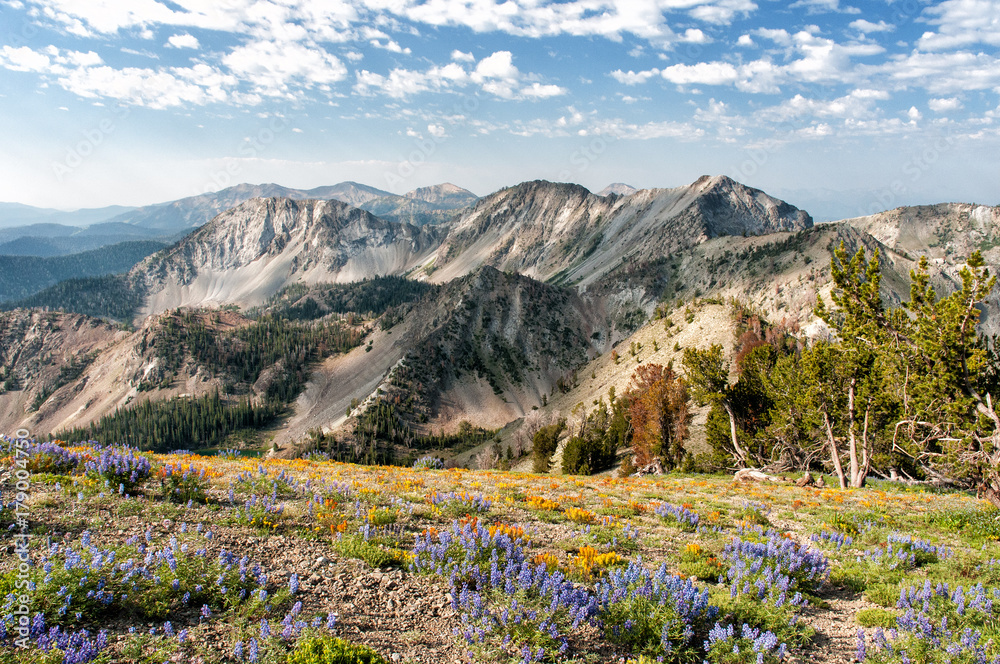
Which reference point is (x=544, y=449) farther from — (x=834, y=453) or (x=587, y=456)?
(x=834, y=453)

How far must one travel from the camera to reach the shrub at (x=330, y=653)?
5.40 meters

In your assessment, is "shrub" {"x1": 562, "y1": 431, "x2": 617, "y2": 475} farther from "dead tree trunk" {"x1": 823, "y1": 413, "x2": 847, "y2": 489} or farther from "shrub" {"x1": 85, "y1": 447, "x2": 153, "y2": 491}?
"shrub" {"x1": 85, "y1": 447, "x2": 153, "y2": 491}

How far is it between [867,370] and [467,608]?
28691 mm

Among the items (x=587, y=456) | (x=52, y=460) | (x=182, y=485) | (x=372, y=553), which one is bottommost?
(x=587, y=456)

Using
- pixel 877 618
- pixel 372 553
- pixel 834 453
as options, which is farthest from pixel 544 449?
pixel 372 553

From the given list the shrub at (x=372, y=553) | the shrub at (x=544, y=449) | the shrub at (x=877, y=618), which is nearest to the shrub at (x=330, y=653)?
the shrub at (x=372, y=553)

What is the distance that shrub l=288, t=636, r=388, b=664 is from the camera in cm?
540

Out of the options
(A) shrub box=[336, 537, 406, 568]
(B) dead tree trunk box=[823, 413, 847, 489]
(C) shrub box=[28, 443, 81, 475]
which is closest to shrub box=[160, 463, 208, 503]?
(C) shrub box=[28, 443, 81, 475]

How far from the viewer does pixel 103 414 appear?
170 meters

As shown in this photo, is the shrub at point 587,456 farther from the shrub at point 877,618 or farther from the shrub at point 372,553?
the shrub at point 372,553

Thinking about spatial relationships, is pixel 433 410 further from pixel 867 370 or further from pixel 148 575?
pixel 148 575

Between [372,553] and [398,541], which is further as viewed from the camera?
[398,541]

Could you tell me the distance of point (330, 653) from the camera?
5.45 m

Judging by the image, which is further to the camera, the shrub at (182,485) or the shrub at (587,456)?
the shrub at (587,456)
